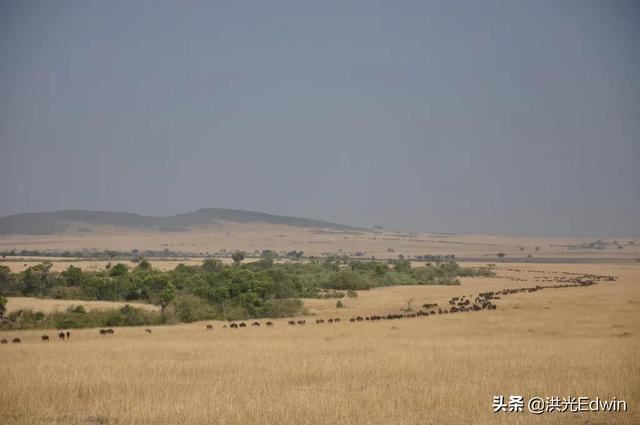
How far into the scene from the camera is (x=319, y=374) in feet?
52.4

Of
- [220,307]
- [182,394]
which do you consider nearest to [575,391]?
[182,394]

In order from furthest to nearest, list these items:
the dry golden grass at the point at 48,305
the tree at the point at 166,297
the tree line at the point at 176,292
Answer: the tree at the point at 166,297 → the dry golden grass at the point at 48,305 → the tree line at the point at 176,292

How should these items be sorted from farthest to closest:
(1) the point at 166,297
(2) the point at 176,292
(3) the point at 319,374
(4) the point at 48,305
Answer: (2) the point at 176,292 → (1) the point at 166,297 → (4) the point at 48,305 → (3) the point at 319,374

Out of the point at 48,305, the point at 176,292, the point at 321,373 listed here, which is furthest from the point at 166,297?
the point at 321,373

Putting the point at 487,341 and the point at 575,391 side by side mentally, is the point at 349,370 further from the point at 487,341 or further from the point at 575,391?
the point at 487,341

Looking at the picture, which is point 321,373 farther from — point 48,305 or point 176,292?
point 176,292

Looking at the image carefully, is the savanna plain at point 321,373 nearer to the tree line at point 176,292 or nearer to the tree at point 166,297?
the tree line at point 176,292

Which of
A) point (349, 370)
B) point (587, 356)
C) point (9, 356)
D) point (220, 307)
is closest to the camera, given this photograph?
point (349, 370)

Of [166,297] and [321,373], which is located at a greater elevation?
[321,373]

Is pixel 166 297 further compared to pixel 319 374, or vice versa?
pixel 166 297

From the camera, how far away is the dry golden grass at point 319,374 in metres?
11.6

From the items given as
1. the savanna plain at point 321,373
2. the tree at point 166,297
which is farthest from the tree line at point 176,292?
the savanna plain at point 321,373

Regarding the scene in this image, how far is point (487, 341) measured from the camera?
22.9 m

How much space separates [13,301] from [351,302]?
72.9 ft
